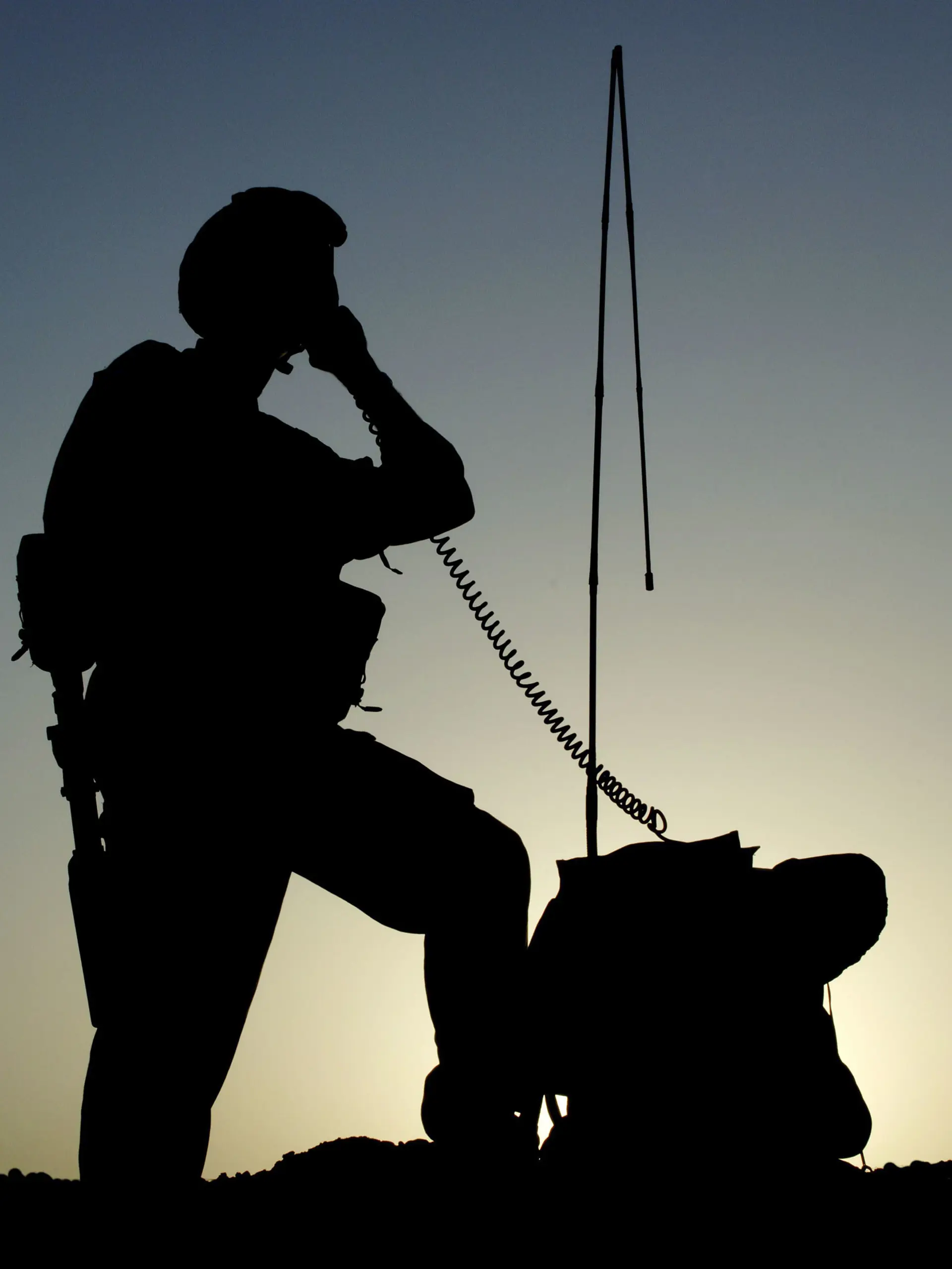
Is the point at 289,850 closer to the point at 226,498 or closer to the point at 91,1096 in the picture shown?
the point at 91,1096

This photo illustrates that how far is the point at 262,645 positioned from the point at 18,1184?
57.9 inches

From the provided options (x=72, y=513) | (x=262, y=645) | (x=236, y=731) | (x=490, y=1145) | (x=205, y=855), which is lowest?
(x=490, y=1145)

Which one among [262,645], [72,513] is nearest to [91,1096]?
[262,645]

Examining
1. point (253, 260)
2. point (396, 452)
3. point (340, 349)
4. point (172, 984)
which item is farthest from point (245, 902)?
point (253, 260)

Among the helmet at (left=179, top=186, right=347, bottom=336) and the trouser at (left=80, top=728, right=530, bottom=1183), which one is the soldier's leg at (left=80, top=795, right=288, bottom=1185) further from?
the helmet at (left=179, top=186, right=347, bottom=336)

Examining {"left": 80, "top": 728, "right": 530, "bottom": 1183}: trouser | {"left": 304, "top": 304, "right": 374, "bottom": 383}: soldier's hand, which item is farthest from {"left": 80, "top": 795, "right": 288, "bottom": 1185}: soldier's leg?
{"left": 304, "top": 304, "right": 374, "bottom": 383}: soldier's hand

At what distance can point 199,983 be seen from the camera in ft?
7.79

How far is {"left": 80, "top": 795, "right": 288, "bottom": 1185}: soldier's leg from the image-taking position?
2285 mm

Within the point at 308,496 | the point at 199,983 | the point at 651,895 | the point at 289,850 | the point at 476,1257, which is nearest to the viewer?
the point at 476,1257

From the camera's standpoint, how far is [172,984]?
2.37 m

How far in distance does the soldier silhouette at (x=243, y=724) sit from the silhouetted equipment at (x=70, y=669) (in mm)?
A: 52

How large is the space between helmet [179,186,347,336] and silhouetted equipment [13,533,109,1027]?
701 mm

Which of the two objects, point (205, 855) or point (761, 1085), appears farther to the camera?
point (761, 1085)

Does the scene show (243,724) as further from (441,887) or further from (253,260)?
→ (253,260)
